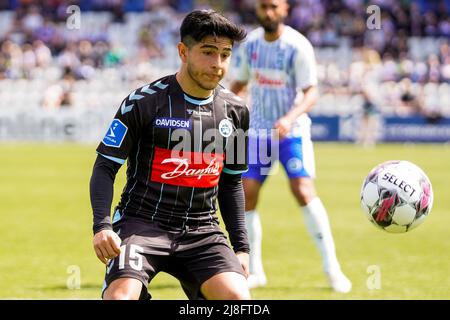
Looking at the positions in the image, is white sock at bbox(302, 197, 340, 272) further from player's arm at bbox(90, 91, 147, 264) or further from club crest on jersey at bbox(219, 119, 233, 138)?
Result: player's arm at bbox(90, 91, 147, 264)

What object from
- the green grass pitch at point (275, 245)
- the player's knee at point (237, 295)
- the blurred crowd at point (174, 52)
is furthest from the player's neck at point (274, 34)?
the blurred crowd at point (174, 52)

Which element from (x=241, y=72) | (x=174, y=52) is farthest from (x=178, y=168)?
(x=174, y=52)

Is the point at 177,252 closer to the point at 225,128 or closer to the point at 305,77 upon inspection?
the point at 225,128

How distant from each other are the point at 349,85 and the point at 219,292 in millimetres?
26375

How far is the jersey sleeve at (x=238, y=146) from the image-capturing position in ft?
17.9

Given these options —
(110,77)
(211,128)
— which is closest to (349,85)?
(110,77)

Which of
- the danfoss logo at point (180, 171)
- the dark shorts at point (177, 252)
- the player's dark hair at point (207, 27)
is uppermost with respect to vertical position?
the player's dark hair at point (207, 27)

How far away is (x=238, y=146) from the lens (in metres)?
5.52

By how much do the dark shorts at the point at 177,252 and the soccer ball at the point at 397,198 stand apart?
5.59ft

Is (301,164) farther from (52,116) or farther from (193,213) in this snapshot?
(52,116)

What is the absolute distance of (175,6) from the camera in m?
35.6

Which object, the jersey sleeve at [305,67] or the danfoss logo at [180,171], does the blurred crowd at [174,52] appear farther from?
the danfoss logo at [180,171]

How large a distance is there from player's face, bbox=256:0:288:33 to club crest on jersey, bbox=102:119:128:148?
10.8 feet

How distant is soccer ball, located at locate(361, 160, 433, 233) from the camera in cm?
652
